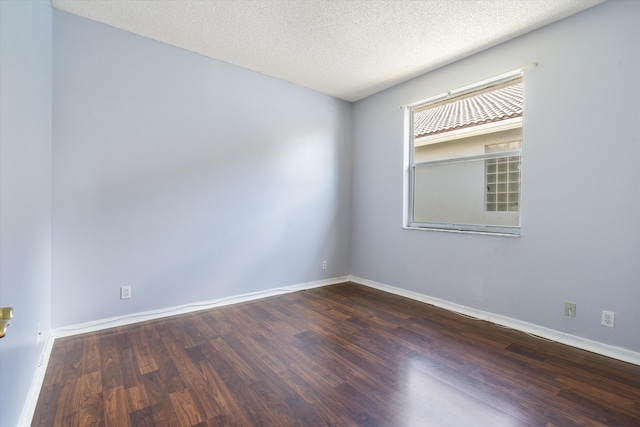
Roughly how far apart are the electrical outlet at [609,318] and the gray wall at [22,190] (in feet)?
11.7

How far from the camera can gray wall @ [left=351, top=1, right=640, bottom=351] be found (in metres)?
2.13

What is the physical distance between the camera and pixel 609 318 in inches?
86.4

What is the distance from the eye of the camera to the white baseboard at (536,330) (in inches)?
84.0

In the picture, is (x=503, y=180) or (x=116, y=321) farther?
(x=503, y=180)

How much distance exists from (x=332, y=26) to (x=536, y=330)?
10.6ft

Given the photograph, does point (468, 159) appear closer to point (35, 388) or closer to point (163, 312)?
point (163, 312)

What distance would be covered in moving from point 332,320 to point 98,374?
1.84 m

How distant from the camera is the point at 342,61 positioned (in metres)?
3.15

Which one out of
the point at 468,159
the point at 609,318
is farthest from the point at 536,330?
the point at 468,159

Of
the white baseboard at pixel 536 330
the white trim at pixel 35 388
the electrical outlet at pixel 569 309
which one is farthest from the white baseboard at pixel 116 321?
the electrical outlet at pixel 569 309

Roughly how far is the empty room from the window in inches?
0.9

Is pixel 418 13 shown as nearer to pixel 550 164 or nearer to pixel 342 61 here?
pixel 342 61

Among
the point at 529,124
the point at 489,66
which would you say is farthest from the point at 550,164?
the point at 489,66

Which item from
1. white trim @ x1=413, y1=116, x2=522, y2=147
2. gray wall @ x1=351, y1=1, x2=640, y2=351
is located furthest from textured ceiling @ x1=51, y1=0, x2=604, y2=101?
white trim @ x1=413, y1=116, x2=522, y2=147
